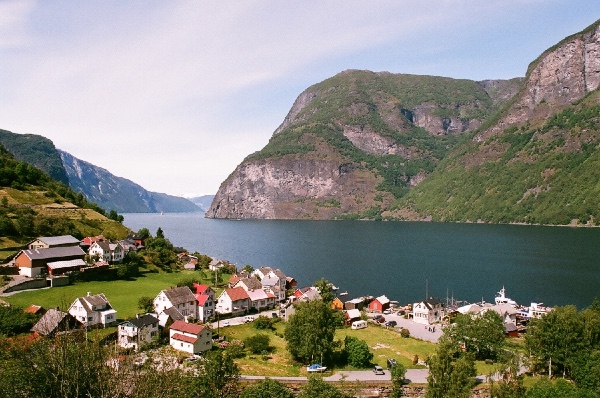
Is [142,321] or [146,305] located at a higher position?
[142,321]

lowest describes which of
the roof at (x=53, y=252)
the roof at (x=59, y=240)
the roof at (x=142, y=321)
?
the roof at (x=142, y=321)

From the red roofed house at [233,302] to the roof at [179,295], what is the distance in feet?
20.7

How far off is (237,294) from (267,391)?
35576 mm

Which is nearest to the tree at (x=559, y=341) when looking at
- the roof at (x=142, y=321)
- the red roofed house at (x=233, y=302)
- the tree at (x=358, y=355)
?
the tree at (x=358, y=355)

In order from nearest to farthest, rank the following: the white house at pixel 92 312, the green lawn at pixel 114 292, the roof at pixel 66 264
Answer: the white house at pixel 92 312, the green lawn at pixel 114 292, the roof at pixel 66 264

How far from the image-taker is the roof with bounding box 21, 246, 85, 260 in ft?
230

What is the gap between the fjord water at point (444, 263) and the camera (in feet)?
A: 309

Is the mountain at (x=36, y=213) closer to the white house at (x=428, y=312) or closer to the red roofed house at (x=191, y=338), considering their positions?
the red roofed house at (x=191, y=338)

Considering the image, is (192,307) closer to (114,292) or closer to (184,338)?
(184,338)

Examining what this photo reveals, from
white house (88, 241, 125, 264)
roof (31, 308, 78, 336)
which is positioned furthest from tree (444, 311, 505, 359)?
white house (88, 241, 125, 264)

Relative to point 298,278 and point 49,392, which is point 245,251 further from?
point 49,392

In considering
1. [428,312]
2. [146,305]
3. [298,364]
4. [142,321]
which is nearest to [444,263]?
[428,312]

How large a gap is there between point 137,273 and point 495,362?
61717 mm

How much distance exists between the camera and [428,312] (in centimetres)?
6956
